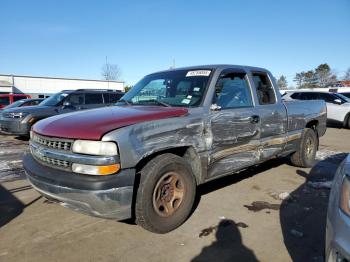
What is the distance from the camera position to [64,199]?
3.29m

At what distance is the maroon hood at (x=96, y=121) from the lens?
327cm

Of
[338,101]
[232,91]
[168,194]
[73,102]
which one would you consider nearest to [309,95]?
[338,101]

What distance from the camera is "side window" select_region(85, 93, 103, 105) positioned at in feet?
38.2

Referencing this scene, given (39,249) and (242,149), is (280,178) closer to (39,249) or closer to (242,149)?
(242,149)

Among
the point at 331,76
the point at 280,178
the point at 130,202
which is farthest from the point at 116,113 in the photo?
the point at 331,76

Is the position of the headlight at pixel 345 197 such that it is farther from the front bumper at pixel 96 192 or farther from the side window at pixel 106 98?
the side window at pixel 106 98

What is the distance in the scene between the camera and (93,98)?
38.7 feet

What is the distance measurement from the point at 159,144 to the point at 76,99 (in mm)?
8652

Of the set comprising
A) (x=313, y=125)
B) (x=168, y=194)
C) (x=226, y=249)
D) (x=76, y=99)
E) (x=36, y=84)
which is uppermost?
(x=36, y=84)

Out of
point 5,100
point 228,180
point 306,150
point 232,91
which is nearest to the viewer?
point 232,91

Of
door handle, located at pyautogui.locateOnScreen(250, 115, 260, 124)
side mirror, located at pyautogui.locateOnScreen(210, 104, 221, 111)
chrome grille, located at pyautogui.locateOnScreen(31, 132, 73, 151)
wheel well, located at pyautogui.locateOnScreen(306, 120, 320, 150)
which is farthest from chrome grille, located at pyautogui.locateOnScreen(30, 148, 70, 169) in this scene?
wheel well, located at pyautogui.locateOnScreen(306, 120, 320, 150)

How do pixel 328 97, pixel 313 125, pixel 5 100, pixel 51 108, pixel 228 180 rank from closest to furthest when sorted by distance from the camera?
pixel 228 180
pixel 313 125
pixel 51 108
pixel 328 97
pixel 5 100

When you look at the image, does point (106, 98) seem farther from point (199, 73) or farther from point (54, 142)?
point (54, 142)

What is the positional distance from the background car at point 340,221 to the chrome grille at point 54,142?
239 cm
